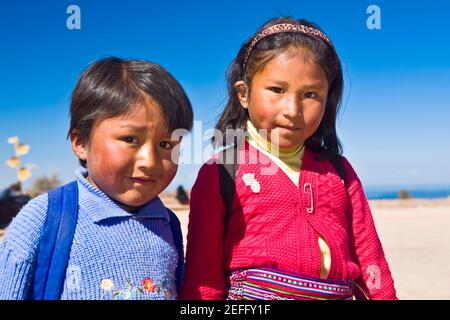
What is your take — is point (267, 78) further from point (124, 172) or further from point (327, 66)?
point (124, 172)

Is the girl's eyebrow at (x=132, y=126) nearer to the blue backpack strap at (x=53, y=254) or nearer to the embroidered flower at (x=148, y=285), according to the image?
the blue backpack strap at (x=53, y=254)

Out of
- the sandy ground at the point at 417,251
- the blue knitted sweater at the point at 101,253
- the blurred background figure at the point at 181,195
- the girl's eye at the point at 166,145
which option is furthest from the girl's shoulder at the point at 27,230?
the blurred background figure at the point at 181,195

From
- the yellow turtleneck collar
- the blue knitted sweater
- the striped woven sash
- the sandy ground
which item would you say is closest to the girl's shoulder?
the blue knitted sweater

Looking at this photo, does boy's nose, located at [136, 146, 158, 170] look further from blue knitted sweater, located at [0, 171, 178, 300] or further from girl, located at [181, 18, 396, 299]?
girl, located at [181, 18, 396, 299]

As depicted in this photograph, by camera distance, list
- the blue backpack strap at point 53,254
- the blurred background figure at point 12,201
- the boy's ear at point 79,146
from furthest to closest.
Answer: the blurred background figure at point 12,201, the boy's ear at point 79,146, the blue backpack strap at point 53,254

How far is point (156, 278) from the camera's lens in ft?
7.15

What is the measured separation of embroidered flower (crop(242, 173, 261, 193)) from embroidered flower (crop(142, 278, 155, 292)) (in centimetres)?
65

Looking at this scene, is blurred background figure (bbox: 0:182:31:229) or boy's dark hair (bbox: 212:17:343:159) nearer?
boy's dark hair (bbox: 212:17:343:159)

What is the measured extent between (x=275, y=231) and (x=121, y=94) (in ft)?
3.00

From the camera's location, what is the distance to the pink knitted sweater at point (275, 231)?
2.39m

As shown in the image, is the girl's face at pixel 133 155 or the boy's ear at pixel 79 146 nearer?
the girl's face at pixel 133 155

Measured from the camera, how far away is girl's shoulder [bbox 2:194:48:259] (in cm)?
200
